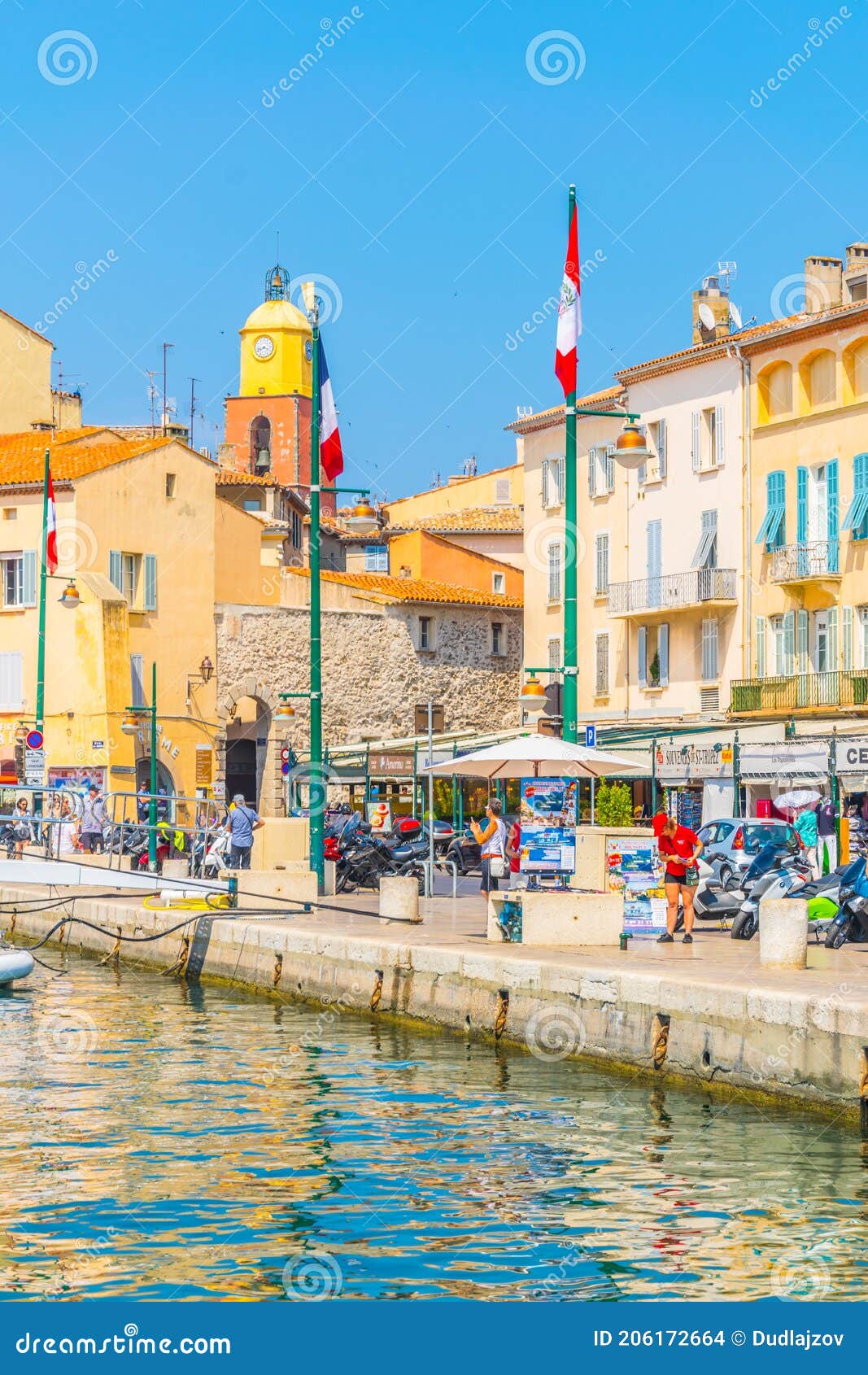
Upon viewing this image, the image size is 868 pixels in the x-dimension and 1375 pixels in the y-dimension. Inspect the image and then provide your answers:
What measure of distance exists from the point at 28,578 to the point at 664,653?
18466 mm

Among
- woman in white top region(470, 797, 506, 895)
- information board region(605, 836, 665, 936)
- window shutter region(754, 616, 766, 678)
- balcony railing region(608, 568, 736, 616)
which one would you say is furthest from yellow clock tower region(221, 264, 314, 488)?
information board region(605, 836, 665, 936)

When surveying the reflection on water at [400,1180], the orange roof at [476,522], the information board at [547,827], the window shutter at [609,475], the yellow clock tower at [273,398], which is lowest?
the reflection on water at [400,1180]

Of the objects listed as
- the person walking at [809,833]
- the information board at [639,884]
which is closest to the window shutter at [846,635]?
the person walking at [809,833]

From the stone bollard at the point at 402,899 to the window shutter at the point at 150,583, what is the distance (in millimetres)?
35188

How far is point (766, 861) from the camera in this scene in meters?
22.6

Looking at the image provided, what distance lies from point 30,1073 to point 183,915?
29.0ft

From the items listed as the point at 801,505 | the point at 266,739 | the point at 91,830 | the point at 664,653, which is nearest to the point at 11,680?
the point at 266,739

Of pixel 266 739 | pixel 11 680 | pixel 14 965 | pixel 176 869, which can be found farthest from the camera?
pixel 266 739

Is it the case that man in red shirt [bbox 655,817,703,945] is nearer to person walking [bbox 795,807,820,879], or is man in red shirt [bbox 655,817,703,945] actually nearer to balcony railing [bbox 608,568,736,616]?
person walking [bbox 795,807,820,879]

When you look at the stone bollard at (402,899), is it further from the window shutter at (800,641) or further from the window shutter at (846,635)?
the window shutter at (800,641)

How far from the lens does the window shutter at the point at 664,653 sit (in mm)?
51625

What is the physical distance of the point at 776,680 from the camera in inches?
1816

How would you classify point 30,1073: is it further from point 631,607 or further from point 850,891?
point 631,607

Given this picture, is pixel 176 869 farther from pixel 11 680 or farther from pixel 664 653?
pixel 11 680
